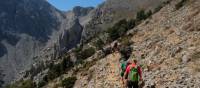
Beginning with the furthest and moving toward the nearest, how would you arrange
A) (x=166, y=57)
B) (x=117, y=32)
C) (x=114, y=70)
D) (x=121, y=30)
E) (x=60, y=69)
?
(x=60, y=69)
(x=117, y=32)
(x=121, y=30)
(x=114, y=70)
(x=166, y=57)

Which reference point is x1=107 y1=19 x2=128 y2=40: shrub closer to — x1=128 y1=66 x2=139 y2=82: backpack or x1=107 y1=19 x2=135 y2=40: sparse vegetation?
x1=107 y1=19 x2=135 y2=40: sparse vegetation

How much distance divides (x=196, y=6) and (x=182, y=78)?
2412 centimetres

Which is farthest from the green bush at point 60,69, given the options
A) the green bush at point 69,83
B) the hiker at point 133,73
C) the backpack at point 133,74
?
the backpack at point 133,74

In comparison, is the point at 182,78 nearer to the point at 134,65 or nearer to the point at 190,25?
the point at 134,65

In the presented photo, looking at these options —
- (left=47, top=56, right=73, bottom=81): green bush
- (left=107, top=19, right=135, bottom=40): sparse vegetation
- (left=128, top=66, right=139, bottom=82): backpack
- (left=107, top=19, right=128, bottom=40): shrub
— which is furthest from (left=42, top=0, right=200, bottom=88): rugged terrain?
(left=47, top=56, right=73, bottom=81): green bush

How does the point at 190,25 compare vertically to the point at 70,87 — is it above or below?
above

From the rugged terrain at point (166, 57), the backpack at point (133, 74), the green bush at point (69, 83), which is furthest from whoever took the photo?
the green bush at point (69, 83)

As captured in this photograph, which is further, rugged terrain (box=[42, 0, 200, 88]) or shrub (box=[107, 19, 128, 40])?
shrub (box=[107, 19, 128, 40])

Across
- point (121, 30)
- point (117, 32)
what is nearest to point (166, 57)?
point (121, 30)

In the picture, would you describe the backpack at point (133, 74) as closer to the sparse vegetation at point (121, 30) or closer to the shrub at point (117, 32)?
the sparse vegetation at point (121, 30)

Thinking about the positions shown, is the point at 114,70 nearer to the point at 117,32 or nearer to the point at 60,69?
the point at 117,32

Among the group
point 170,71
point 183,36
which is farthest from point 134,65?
point 183,36

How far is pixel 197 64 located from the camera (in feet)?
83.7

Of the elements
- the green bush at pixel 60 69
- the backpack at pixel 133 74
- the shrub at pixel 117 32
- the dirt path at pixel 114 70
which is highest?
the shrub at pixel 117 32
